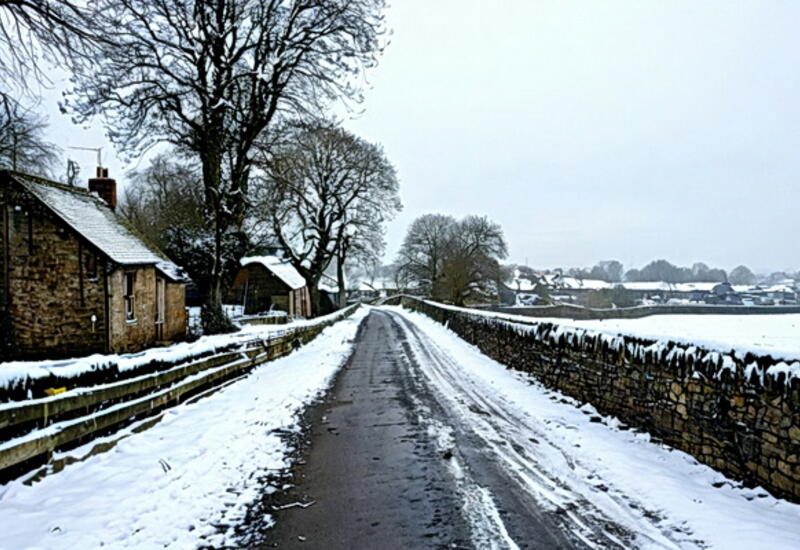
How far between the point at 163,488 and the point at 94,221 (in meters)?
16.9

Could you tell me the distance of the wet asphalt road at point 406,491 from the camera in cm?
419

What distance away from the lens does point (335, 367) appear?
1427 centimetres

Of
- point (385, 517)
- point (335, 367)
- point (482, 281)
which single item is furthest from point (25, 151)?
point (482, 281)

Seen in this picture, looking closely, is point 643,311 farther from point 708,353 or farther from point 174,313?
point 708,353

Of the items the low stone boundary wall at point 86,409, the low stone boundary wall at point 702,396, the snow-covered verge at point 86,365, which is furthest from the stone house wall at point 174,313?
the low stone boundary wall at point 702,396

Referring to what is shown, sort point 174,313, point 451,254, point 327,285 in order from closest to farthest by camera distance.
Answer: point 174,313, point 451,254, point 327,285

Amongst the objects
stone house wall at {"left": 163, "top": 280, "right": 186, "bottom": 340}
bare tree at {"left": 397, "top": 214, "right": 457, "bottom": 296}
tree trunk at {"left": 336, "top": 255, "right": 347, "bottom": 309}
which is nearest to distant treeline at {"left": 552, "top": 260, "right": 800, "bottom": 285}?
bare tree at {"left": 397, "top": 214, "right": 457, "bottom": 296}

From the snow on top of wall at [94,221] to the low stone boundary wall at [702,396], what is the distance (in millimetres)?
15205

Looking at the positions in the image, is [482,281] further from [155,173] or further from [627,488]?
[627,488]

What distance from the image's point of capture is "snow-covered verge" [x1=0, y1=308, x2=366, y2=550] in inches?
165

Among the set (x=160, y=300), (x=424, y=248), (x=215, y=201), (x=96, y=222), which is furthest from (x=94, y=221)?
(x=424, y=248)

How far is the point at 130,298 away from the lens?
18953 millimetres

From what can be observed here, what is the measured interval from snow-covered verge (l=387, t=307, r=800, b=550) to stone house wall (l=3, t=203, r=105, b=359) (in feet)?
47.6

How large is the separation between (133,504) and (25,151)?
3344 cm
